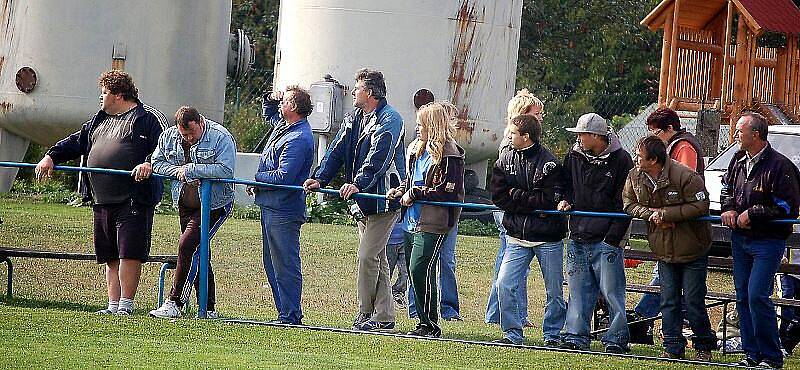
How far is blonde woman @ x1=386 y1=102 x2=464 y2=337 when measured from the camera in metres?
9.52

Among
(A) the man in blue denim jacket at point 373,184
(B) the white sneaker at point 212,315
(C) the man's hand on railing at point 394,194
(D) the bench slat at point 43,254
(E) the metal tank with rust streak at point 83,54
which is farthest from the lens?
(E) the metal tank with rust streak at point 83,54

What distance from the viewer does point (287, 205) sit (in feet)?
32.6

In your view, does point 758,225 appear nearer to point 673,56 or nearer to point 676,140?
point 676,140

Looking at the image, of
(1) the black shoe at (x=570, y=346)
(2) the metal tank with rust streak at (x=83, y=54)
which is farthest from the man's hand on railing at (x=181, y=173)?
(2) the metal tank with rust streak at (x=83, y=54)

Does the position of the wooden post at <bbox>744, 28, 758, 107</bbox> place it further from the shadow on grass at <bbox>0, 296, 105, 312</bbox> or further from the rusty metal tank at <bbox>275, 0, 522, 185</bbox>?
the shadow on grass at <bbox>0, 296, 105, 312</bbox>

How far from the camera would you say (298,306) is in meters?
9.93

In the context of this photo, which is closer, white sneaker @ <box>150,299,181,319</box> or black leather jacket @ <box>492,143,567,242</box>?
black leather jacket @ <box>492,143,567,242</box>

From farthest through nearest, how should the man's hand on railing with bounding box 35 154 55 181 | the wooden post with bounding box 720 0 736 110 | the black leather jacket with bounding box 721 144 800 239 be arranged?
the wooden post with bounding box 720 0 736 110
the man's hand on railing with bounding box 35 154 55 181
the black leather jacket with bounding box 721 144 800 239

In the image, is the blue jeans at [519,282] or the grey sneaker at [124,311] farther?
the grey sneaker at [124,311]

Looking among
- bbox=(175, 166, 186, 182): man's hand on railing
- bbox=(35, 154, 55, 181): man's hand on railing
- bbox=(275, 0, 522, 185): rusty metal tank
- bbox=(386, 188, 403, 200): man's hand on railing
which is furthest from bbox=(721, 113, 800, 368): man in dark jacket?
bbox=(275, 0, 522, 185): rusty metal tank

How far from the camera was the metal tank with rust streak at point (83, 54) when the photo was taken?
16484 mm

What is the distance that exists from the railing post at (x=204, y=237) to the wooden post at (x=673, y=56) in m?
10.5

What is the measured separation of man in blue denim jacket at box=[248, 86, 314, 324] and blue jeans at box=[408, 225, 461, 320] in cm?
99

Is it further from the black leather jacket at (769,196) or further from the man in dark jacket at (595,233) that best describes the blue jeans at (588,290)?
the black leather jacket at (769,196)
